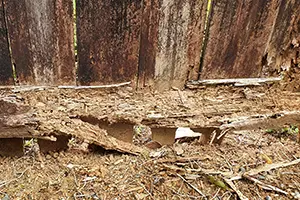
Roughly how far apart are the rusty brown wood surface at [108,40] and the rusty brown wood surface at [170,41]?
0.04m

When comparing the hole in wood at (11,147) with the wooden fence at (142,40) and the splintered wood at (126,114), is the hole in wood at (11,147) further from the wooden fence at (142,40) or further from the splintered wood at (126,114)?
the wooden fence at (142,40)

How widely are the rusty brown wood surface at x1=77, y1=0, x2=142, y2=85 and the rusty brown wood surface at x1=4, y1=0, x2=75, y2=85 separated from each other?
1.7 inches

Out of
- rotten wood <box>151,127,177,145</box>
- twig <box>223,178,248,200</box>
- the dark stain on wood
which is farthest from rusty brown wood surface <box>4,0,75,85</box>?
twig <box>223,178,248,200</box>

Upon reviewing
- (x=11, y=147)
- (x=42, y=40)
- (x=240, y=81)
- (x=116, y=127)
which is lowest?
(x=11, y=147)

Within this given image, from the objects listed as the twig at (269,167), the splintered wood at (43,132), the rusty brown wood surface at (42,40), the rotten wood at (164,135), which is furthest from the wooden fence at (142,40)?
the twig at (269,167)

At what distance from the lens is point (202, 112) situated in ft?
4.63

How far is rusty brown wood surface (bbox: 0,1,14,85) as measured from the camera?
1051 mm

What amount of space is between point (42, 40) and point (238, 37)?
77 cm

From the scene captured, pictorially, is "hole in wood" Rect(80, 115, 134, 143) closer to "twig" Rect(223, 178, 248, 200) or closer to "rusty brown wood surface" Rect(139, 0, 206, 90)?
"rusty brown wood surface" Rect(139, 0, 206, 90)

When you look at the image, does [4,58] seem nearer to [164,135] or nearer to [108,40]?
[108,40]

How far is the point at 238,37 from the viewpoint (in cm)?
125

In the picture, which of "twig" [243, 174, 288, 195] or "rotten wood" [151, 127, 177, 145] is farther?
"rotten wood" [151, 127, 177, 145]

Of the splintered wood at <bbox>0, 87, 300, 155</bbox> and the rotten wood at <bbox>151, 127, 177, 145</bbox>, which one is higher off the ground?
the splintered wood at <bbox>0, 87, 300, 155</bbox>

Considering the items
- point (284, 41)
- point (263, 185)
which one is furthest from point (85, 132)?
point (284, 41)
